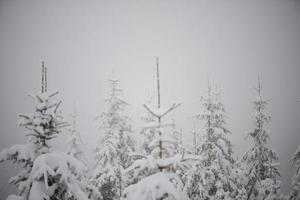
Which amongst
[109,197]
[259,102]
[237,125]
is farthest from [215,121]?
[237,125]

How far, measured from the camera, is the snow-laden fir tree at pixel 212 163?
52.8ft

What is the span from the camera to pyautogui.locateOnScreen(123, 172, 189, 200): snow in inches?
249

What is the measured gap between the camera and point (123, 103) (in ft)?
71.8

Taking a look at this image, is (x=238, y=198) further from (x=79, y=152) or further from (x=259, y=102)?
(x=79, y=152)

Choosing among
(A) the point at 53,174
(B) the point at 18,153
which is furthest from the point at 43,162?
(B) the point at 18,153

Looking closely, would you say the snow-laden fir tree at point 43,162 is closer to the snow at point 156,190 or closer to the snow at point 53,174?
the snow at point 53,174

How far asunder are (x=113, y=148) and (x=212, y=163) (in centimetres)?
736

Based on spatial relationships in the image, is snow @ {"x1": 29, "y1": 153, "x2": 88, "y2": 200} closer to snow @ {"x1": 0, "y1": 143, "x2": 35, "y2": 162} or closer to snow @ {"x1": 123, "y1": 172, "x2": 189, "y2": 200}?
snow @ {"x1": 0, "y1": 143, "x2": 35, "y2": 162}

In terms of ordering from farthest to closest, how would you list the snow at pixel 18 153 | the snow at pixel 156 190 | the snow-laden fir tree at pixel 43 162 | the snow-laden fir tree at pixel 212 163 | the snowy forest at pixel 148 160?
the snow-laden fir tree at pixel 212 163, the snow at pixel 18 153, the snowy forest at pixel 148 160, the snow-laden fir tree at pixel 43 162, the snow at pixel 156 190

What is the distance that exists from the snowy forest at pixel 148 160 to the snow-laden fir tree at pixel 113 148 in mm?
76

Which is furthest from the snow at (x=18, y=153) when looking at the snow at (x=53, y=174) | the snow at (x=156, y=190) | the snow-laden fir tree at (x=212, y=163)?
the snow-laden fir tree at (x=212, y=163)

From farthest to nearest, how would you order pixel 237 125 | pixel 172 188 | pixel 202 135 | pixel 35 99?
pixel 237 125
pixel 202 135
pixel 35 99
pixel 172 188

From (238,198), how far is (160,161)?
12892 mm

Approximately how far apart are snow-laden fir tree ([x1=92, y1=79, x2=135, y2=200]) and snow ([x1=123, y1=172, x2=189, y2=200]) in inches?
509
